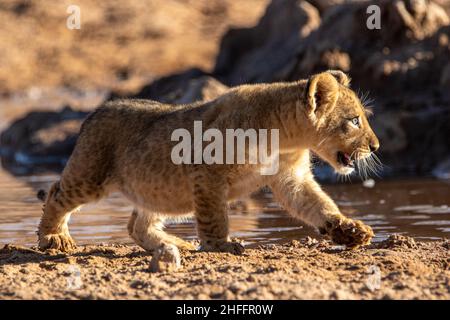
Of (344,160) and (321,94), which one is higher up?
(321,94)

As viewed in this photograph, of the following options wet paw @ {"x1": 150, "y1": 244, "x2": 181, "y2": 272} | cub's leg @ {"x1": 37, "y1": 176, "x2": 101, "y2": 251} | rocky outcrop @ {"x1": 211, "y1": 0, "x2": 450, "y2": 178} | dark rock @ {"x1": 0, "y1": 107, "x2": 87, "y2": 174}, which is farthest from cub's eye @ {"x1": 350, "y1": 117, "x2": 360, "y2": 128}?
dark rock @ {"x1": 0, "y1": 107, "x2": 87, "y2": 174}

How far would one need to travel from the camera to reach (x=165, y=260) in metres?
7.19

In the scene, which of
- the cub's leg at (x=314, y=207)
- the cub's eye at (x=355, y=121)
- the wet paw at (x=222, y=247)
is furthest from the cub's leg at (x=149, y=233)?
the cub's eye at (x=355, y=121)

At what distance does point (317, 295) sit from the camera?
602 cm

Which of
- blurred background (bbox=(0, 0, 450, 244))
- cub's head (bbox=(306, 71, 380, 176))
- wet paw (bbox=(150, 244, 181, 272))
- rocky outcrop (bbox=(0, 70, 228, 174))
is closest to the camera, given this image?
wet paw (bbox=(150, 244, 181, 272))

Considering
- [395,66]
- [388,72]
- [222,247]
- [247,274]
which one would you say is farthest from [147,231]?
[395,66]

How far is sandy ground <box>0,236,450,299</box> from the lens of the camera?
244 inches

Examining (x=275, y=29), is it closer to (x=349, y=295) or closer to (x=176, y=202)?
(x=176, y=202)

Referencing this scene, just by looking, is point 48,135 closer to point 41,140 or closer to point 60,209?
point 41,140

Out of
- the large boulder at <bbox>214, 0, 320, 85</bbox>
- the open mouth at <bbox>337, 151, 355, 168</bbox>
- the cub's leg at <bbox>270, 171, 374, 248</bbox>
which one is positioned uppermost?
the large boulder at <bbox>214, 0, 320, 85</bbox>

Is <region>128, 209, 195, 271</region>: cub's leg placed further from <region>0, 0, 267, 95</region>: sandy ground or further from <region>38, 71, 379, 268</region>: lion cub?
<region>0, 0, 267, 95</region>: sandy ground

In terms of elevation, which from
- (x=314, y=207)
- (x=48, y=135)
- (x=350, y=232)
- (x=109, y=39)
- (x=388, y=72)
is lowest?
(x=48, y=135)

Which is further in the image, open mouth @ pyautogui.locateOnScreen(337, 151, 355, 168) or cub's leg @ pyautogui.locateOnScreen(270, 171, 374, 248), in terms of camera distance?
open mouth @ pyautogui.locateOnScreen(337, 151, 355, 168)

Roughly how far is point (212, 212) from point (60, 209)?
1604mm
